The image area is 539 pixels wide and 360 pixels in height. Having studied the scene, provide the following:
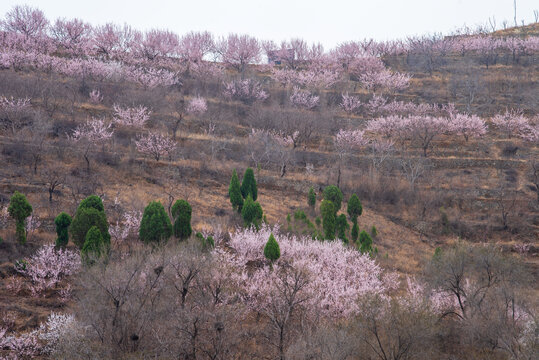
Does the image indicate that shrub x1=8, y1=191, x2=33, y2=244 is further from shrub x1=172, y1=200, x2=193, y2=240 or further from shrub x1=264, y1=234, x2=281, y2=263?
shrub x1=264, y1=234, x2=281, y2=263

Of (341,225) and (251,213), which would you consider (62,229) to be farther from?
(341,225)

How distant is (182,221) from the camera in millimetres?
19703

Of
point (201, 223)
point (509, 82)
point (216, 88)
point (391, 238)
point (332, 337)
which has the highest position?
point (216, 88)

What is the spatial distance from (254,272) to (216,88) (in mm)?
35261

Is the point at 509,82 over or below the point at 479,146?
over

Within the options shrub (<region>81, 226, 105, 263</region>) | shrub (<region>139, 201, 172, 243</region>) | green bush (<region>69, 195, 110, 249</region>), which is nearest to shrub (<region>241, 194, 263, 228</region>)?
shrub (<region>139, 201, 172, 243</region>)

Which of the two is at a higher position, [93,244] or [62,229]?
[62,229]

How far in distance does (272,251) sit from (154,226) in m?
5.39

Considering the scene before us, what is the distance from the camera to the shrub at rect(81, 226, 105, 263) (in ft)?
51.6

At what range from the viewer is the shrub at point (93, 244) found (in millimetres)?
15742

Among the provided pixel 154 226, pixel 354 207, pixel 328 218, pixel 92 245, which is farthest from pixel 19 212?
pixel 354 207

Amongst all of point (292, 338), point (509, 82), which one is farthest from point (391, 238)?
point (509, 82)

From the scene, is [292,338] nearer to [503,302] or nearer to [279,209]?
[503,302]

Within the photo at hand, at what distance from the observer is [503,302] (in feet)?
54.6
